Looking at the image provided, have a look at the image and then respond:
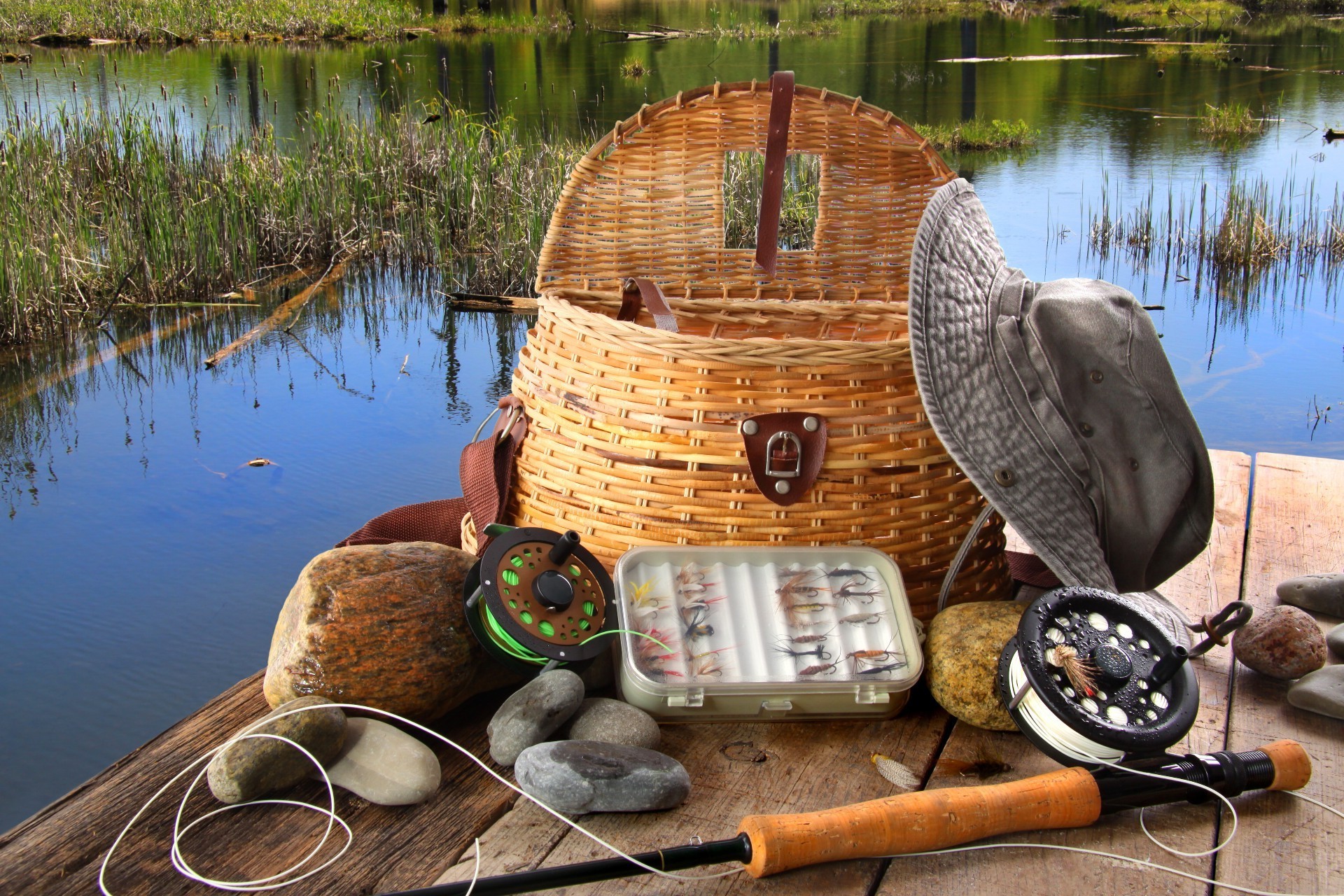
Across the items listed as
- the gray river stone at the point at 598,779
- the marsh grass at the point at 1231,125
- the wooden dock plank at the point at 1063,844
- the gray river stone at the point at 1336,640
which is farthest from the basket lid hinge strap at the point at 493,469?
the marsh grass at the point at 1231,125

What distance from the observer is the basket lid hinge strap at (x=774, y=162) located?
197 cm

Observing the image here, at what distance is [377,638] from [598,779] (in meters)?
0.36

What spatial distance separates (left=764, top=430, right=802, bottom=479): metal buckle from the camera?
62.4 inches

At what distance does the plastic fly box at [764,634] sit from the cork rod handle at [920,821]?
23 cm

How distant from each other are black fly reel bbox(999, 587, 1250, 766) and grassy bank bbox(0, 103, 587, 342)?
3811mm

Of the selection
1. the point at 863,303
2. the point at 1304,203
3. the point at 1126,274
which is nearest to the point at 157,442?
the point at 863,303

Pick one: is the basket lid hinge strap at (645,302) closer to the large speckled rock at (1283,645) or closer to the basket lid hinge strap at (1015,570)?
the basket lid hinge strap at (1015,570)

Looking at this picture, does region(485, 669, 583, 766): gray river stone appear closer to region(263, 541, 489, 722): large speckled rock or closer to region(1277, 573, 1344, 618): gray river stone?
region(263, 541, 489, 722): large speckled rock

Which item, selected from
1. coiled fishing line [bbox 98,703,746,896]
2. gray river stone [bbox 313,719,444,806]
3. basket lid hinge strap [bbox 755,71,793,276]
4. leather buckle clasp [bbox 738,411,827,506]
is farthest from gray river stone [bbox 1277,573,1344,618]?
gray river stone [bbox 313,719,444,806]

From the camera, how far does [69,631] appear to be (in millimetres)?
2705

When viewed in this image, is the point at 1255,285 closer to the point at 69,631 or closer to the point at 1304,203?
the point at 1304,203

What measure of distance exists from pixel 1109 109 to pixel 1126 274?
6192 millimetres

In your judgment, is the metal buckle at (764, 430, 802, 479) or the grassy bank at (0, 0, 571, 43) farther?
the grassy bank at (0, 0, 571, 43)

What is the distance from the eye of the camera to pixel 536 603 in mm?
1441
